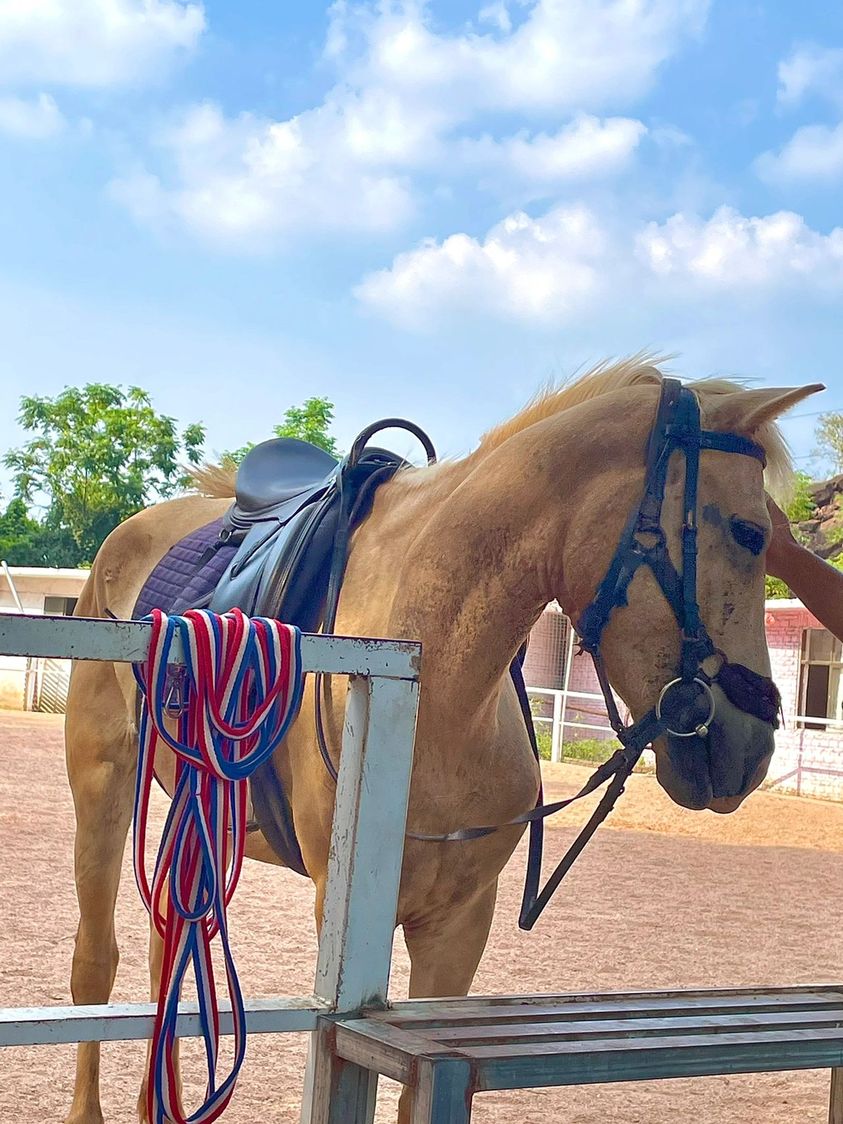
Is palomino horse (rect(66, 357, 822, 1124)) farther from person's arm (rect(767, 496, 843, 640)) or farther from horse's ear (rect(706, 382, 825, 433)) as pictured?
person's arm (rect(767, 496, 843, 640))

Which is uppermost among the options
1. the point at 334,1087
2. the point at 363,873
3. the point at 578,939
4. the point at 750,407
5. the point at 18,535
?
the point at 18,535

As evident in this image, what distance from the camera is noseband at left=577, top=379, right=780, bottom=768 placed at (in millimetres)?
2201

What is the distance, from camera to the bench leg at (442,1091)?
1449mm

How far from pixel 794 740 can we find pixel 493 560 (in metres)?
15.1

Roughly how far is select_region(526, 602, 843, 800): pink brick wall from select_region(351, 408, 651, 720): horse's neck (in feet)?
36.8

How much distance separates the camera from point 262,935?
21.4ft

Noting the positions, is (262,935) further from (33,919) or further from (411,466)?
(411,466)

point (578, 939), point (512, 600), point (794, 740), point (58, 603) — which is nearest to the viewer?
point (512, 600)

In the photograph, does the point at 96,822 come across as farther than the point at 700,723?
Yes

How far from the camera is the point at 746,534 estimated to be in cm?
228

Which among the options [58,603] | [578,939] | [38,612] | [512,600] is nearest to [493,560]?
[512,600]

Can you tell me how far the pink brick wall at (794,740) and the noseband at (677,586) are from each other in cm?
1145

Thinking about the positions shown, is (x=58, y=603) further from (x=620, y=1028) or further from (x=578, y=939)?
(x=620, y=1028)

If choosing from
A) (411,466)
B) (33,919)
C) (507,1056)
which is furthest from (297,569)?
(33,919)
